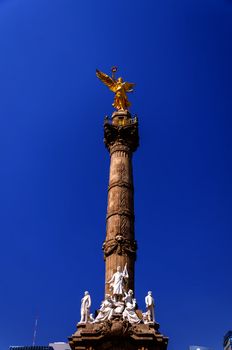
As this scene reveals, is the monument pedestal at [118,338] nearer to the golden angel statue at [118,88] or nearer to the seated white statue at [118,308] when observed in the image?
the seated white statue at [118,308]

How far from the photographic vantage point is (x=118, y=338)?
51.8 ft

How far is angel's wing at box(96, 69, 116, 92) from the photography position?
84.9 ft

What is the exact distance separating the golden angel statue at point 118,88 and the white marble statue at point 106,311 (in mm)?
11970

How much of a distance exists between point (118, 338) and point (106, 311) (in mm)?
1172

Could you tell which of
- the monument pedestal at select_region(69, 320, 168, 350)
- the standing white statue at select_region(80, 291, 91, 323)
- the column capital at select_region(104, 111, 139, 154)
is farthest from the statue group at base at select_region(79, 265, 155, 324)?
the column capital at select_region(104, 111, 139, 154)

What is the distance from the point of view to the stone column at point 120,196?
63.4 ft

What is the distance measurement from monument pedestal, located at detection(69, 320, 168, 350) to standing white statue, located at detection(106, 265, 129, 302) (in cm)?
164

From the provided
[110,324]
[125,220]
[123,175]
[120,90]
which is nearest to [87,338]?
A: [110,324]

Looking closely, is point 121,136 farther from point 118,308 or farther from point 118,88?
point 118,308

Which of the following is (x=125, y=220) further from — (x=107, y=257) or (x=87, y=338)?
(x=87, y=338)

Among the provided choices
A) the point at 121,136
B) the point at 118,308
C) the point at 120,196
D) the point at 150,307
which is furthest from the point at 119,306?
the point at 121,136

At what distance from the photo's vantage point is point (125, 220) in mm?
20422

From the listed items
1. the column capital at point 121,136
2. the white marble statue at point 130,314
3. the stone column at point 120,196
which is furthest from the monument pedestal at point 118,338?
the column capital at point 121,136

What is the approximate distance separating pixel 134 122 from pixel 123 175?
11.0 ft
